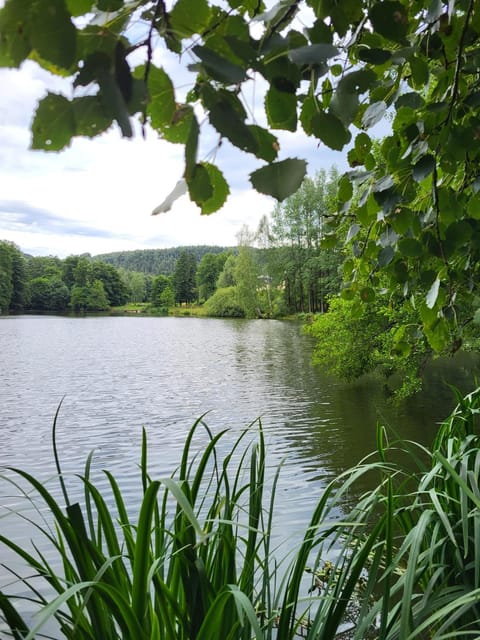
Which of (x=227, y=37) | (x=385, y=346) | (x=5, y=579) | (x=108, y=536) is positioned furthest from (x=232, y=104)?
(x=385, y=346)

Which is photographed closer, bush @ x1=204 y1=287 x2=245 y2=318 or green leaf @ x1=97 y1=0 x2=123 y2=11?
green leaf @ x1=97 y1=0 x2=123 y2=11

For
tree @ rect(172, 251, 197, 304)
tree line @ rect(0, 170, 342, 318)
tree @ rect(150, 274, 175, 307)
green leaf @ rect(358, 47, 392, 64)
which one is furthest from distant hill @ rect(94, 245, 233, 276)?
green leaf @ rect(358, 47, 392, 64)

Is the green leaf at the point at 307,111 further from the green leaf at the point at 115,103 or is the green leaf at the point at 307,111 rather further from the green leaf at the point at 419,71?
the green leaf at the point at 115,103

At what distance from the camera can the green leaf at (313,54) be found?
0.56m

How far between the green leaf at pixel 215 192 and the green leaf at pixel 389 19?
15.9 inches

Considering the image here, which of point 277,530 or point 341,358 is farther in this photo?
point 341,358

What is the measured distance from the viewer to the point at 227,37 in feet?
1.67

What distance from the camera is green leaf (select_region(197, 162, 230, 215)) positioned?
26.0 inches

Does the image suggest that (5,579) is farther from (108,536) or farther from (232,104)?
(232,104)

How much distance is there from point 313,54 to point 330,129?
0.62 ft

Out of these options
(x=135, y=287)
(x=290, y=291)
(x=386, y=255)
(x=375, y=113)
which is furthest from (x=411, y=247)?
(x=135, y=287)

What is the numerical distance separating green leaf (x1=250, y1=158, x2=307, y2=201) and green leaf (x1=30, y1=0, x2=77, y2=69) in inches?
9.9

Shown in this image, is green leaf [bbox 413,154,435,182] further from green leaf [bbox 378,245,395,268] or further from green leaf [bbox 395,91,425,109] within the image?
green leaf [bbox 378,245,395,268]

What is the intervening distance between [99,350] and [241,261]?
2996cm
